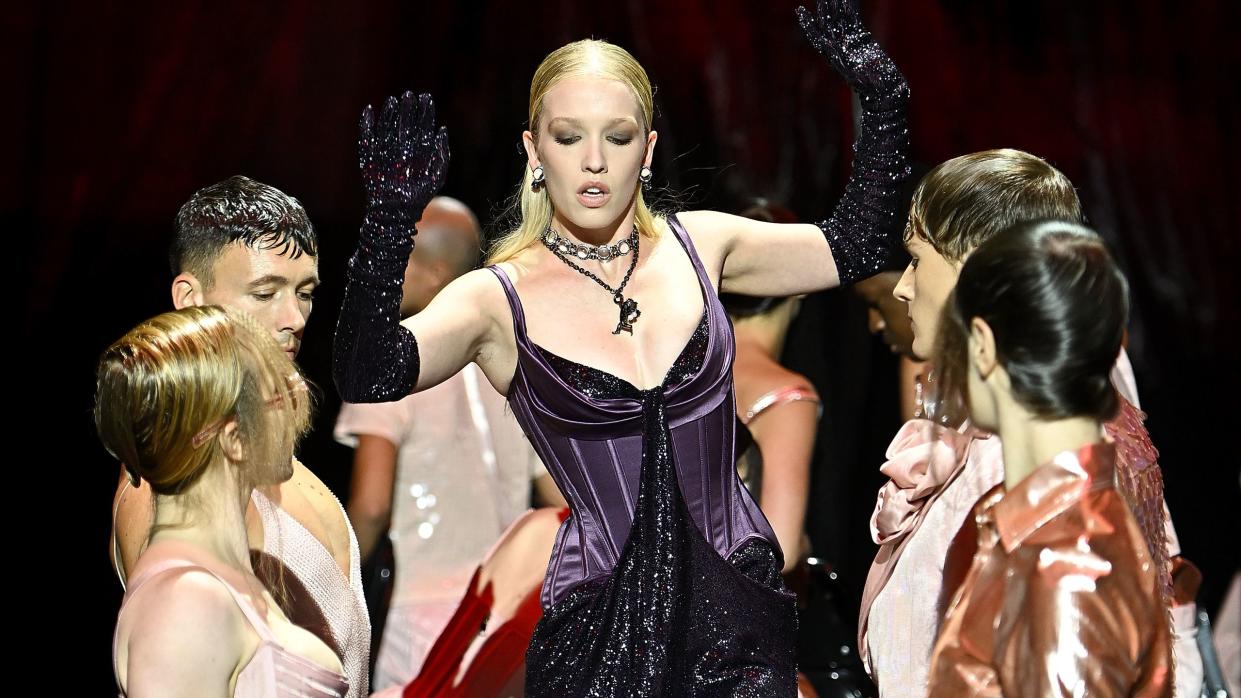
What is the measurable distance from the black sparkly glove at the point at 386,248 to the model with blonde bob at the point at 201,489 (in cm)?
12

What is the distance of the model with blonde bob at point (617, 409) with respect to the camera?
8.41ft

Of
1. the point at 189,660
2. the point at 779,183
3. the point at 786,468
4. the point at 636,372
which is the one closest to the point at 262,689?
the point at 189,660

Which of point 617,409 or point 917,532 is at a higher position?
point 617,409

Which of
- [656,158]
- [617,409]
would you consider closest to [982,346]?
[617,409]

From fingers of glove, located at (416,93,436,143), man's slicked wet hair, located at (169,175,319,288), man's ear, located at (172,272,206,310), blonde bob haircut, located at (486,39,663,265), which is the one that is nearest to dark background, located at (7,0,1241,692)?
man's slicked wet hair, located at (169,175,319,288)

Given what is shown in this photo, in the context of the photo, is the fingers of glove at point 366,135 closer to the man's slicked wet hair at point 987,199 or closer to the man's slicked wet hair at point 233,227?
the man's slicked wet hair at point 233,227

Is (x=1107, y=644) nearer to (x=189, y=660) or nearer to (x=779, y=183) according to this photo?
(x=189, y=660)

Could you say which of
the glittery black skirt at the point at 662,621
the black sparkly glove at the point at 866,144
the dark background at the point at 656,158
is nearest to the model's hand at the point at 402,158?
the glittery black skirt at the point at 662,621

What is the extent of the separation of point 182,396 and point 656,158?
138 inches

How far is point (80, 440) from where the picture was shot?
4852 mm

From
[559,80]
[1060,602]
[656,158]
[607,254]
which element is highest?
[559,80]

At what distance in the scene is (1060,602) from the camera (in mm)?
1774

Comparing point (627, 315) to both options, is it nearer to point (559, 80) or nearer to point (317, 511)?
point (559, 80)

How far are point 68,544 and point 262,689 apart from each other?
A: 3017 millimetres
